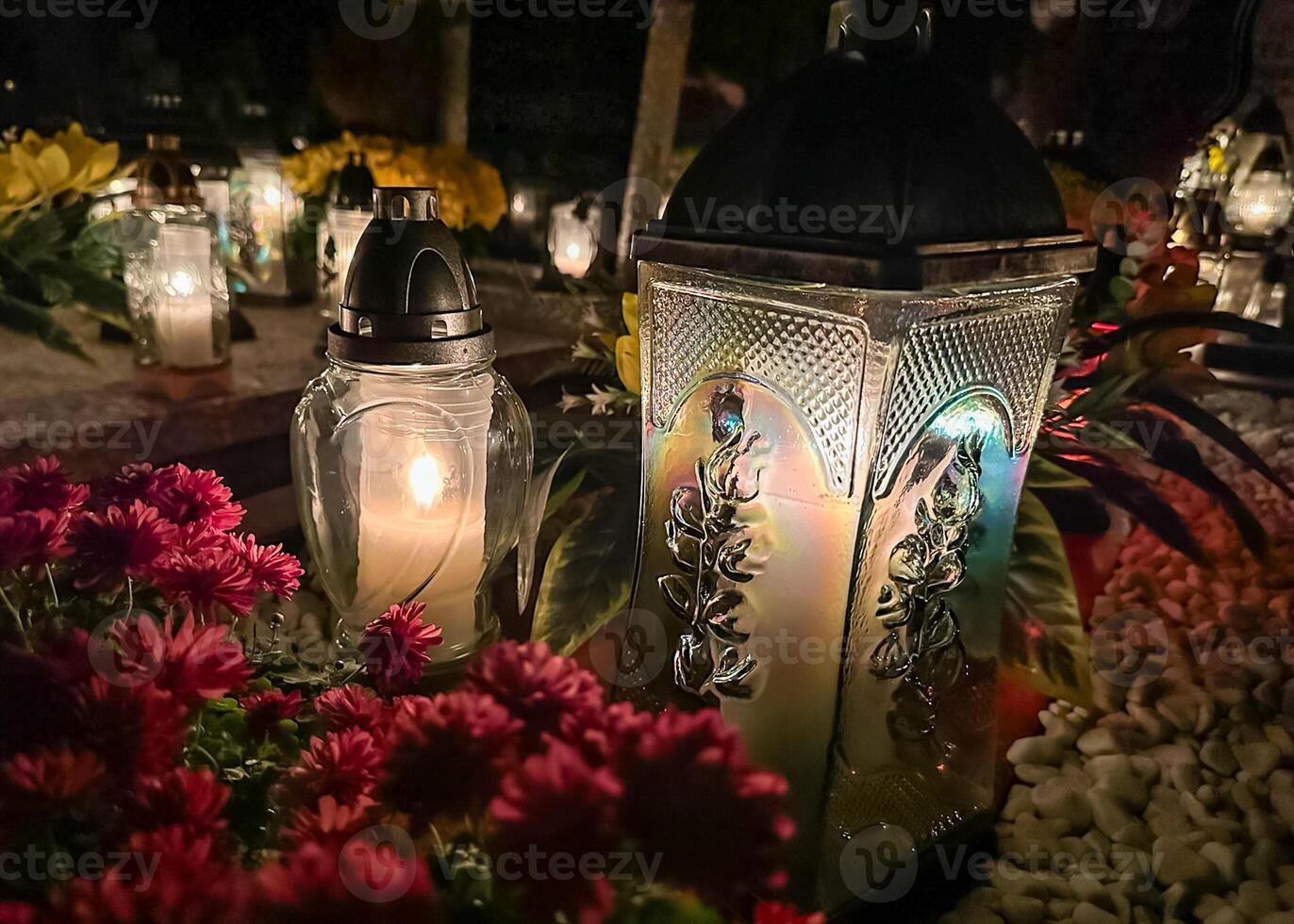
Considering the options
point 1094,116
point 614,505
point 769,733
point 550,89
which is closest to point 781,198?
point 769,733

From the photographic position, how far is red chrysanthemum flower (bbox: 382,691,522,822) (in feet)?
1.26

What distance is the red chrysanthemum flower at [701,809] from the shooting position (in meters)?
0.35

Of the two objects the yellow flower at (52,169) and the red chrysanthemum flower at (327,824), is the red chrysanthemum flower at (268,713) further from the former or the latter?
the yellow flower at (52,169)

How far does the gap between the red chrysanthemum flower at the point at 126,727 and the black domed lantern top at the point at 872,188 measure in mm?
345

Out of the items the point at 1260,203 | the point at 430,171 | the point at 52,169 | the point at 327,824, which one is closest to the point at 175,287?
the point at 52,169

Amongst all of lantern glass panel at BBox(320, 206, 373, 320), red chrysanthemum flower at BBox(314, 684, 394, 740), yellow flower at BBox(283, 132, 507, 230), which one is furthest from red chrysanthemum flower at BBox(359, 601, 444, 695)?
yellow flower at BBox(283, 132, 507, 230)

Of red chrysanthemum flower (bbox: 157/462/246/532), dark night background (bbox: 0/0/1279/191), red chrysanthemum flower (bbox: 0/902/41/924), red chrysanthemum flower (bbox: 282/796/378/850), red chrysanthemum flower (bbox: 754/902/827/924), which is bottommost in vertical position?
red chrysanthemum flower (bbox: 754/902/827/924)

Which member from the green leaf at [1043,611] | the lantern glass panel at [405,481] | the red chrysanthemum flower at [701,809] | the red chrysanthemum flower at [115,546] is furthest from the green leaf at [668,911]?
the green leaf at [1043,611]

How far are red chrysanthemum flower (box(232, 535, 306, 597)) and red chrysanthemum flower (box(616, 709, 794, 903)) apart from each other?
1.09 feet

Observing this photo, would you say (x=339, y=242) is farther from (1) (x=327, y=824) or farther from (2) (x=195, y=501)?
(1) (x=327, y=824)

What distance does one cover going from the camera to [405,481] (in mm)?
784

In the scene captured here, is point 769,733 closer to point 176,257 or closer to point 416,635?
point 416,635

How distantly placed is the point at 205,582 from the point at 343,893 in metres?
0.27

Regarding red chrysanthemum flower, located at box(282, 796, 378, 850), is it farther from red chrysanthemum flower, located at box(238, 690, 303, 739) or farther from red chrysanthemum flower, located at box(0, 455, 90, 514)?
red chrysanthemum flower, located at box(0, 455, 90, 514)
